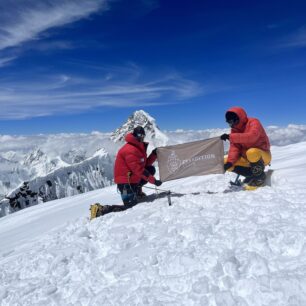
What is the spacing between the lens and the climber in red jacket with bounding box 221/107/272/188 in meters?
10.3

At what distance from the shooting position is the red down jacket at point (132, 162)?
1131cm

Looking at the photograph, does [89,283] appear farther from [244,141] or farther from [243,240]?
[244,141]

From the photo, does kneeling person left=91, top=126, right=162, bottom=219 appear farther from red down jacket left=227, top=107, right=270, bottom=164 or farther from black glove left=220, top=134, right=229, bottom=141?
red down jacket left=227, top=107, right=270, bottom=164

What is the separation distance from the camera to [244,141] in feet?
33.8

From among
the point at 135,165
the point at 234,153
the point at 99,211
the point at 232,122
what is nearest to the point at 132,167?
the point at 135,165

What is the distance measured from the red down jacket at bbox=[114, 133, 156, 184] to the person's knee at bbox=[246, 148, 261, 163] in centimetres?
298

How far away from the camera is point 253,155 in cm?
1024

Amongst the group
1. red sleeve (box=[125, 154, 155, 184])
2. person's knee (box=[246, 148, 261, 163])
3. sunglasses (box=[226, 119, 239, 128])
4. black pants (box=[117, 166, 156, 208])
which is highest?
sunglasses (box=[226, 119, 239, 128])

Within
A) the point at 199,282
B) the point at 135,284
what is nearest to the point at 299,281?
the point at 199,282

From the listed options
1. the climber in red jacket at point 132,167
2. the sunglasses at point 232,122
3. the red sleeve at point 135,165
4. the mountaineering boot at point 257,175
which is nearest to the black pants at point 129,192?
the climber in red jacket at point 132,167

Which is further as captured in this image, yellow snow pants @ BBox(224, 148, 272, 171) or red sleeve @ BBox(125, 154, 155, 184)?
red sleeve @ BBox(125, 154, 155, 184)

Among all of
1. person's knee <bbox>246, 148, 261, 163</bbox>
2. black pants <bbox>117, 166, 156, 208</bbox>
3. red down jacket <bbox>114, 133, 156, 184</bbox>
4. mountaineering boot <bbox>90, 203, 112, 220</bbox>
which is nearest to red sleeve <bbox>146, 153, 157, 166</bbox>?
red down jacket <bbox>114, 133, 156, 184</bbox>

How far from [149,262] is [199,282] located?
133 centimetres

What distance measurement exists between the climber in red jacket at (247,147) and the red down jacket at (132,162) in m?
2.62
